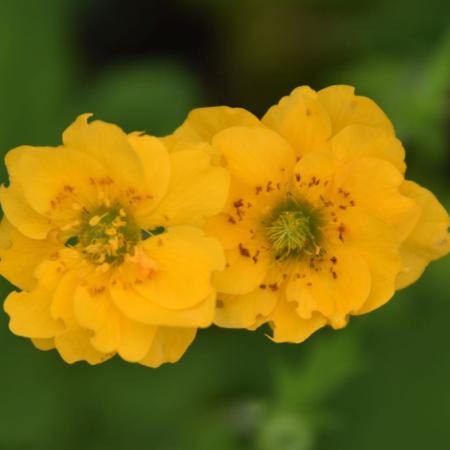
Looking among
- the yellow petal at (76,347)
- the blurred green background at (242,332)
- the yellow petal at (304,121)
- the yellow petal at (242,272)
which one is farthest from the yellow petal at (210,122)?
the blurred green background at (242,332)

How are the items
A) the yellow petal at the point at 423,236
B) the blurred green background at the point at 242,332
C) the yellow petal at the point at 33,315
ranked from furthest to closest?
the blurred green background at the point at 242,332 < the yellow petal at the point at 423,236 < the yellow petal at the point at 33,315

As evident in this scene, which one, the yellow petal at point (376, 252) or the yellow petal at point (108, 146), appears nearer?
the yellow petal at point (108, 146)

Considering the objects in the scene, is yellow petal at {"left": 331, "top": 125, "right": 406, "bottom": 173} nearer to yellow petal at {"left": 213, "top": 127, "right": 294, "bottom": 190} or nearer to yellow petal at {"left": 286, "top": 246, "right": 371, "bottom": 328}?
yellow petal at {"left": 213, "top": 127, "right": 294, "bottom": 190}

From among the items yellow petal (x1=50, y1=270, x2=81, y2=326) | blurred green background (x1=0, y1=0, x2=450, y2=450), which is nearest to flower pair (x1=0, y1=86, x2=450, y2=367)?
yellow petal (x1=50, y1=270, x2=81, y2=326)

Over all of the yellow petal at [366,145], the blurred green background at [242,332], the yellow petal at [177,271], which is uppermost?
the yellow petal at [366,145]

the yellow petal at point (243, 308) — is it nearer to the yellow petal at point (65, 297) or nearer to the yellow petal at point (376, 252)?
the yellow petal at point (376, 252)

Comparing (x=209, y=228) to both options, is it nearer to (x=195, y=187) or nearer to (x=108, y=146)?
(x=195, y=187)

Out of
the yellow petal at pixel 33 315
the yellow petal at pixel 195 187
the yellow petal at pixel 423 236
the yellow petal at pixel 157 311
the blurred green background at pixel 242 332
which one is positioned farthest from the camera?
the blurred green background at pixel 242 332

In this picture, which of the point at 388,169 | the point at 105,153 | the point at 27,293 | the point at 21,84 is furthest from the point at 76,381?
the point at 388,169
